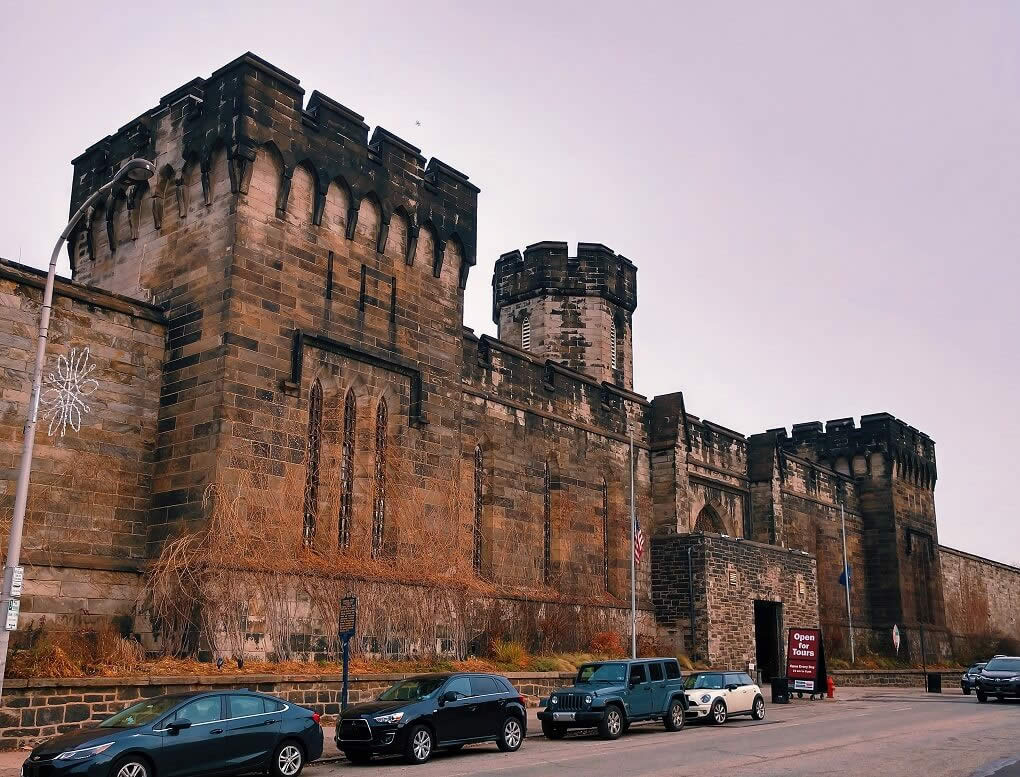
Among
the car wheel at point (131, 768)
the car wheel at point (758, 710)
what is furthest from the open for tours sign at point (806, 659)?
the car wheel at point (131, 768)

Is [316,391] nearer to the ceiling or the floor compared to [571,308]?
nearer to the floor

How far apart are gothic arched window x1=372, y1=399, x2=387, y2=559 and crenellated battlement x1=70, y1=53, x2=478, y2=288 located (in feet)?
14.3

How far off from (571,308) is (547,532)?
12.8m

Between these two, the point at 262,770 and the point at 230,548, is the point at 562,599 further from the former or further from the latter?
the point at 262,770

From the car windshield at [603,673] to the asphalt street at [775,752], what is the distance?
1.15 meters

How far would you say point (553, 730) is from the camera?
2036cm

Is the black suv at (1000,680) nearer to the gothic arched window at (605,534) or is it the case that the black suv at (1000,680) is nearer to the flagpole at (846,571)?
the gothic arched window at (605,534)

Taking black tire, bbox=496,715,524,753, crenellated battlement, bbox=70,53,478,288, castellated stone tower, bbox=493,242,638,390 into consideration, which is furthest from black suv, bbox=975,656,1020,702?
crenellated battlement, bbox=70,53,478,288

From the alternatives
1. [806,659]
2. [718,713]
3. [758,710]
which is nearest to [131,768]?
[718,713]

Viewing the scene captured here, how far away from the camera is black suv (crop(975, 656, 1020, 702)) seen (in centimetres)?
2944

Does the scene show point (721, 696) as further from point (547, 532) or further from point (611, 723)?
point (547, 532)

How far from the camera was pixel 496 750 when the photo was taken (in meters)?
18.1

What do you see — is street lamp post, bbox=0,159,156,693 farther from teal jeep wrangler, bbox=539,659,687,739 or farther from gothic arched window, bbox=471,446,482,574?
gothic arched window, bbox=471,446,482,574

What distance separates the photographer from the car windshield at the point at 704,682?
24141 millimetres
